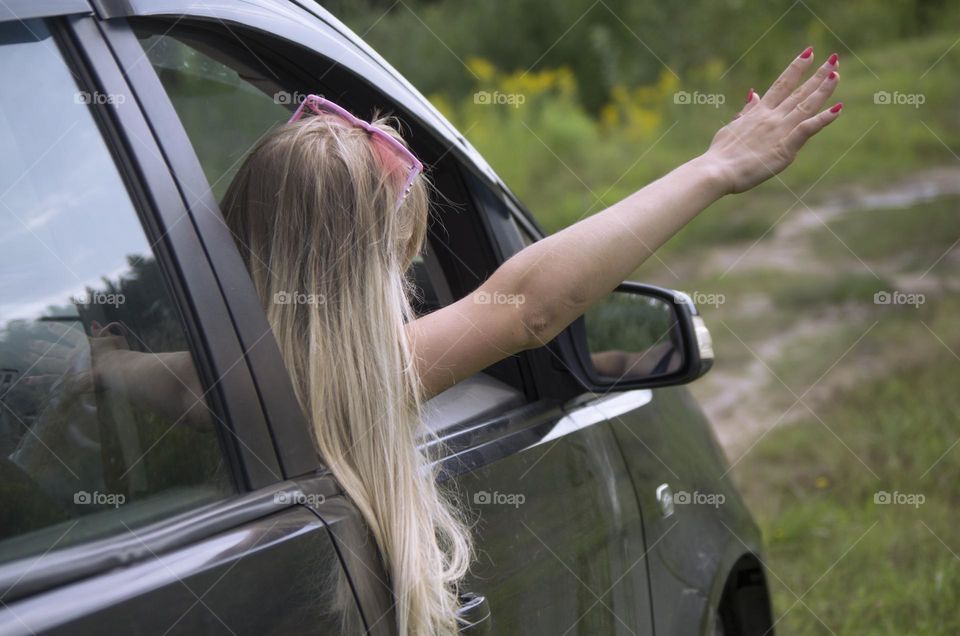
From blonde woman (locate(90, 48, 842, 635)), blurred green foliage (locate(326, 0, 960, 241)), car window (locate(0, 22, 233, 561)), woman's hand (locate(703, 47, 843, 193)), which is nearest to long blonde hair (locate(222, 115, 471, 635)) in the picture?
blonde woman (locate(90, 48, 842, 635))

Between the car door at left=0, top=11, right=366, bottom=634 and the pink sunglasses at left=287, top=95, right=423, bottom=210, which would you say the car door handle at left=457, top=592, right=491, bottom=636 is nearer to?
the car door at left=0, top=11, right=366, bottom=634

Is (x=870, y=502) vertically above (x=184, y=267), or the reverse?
(x=184, y=267)

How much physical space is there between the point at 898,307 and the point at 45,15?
7.28m

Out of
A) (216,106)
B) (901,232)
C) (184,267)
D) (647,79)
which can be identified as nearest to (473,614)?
(184,267)

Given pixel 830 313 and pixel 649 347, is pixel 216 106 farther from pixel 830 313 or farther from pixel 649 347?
pixel 830 313

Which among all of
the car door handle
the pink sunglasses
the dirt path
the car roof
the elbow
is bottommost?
the dirt path

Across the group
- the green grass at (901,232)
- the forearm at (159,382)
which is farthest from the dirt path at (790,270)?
the forearm at (159,382)

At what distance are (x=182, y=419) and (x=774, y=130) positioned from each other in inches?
43.5

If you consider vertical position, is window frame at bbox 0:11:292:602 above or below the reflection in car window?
below

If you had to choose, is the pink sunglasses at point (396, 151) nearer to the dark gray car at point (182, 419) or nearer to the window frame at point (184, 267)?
the dark gray car at point (182, 419)

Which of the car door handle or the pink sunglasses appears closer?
the car door handle

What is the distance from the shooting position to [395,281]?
68.6 inches

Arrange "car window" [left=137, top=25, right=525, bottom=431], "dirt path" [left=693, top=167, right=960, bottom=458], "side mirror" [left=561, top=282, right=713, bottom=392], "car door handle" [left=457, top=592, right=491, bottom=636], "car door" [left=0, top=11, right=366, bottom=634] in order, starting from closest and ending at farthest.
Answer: "car door" [left=0, top=11, right=366, bottom=634]
"car door handle" [left=457, top=592, right=491, bottom=636]
"car window" [left=137, top=25, right=525, bottom=431]
"side mirror" [left=561, top=282, right=713, bottom=392]
"dirt path" [left=693, top=167, right=960, bottom=458]

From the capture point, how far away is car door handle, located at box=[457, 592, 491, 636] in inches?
66.2
